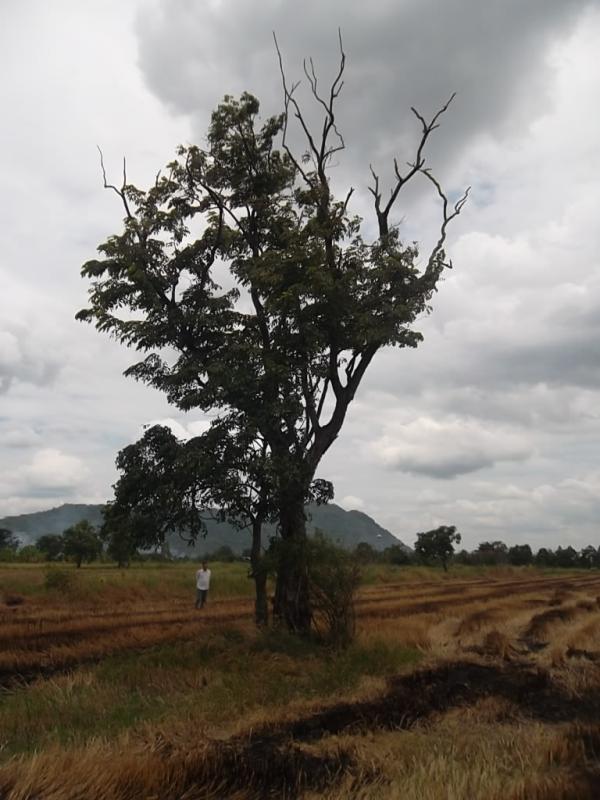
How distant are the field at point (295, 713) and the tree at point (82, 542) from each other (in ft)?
155

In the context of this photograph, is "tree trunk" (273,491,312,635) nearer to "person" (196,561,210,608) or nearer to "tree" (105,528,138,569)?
"tree" (105,528,138,569)

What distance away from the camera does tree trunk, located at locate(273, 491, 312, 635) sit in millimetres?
15188

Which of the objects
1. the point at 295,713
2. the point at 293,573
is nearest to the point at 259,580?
the point at 293,573

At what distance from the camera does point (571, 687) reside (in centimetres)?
1107

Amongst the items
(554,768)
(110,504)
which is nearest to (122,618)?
(110,504)

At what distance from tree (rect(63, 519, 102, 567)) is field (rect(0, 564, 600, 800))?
155 ft

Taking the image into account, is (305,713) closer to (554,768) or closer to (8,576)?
(554,768)

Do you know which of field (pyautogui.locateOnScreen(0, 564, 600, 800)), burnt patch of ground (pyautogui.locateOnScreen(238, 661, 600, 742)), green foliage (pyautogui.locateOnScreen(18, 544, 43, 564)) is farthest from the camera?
green foliage (pyautogui.locateOnScreen(18, 544, 43, 564))

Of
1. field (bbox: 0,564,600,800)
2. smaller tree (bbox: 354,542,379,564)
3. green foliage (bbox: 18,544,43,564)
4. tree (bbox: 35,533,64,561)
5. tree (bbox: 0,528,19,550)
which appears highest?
tree (bbox: 0,528,19,550)

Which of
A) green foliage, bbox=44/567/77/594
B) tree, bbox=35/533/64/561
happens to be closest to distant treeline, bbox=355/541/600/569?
tree, bbox=35/533/64/561

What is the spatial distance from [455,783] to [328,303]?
457 inches

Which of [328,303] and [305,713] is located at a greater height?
[328,303]

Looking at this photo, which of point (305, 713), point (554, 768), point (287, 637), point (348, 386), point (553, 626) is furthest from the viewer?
point (553, 626)

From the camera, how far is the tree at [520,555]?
355ft
